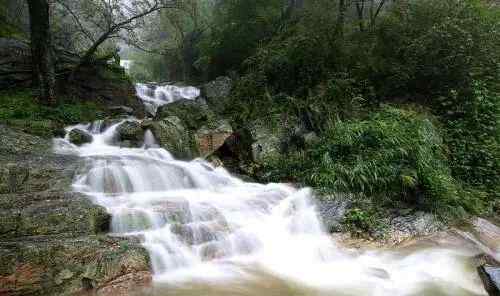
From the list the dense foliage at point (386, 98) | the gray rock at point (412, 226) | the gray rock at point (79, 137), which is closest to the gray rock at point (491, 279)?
the gray rock at point (412, 226)

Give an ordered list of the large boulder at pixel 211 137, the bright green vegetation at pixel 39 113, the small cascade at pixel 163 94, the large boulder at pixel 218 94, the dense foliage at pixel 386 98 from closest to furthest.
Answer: the dense foliage at pixel 386 98
the bright green vegetation at pixel 39 113
the large boulder at pixel 211 137
the large boulder at pixel 218 94
the small cascade at pixel 163 94

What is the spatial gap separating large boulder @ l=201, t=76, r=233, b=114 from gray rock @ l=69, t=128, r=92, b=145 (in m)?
4.06

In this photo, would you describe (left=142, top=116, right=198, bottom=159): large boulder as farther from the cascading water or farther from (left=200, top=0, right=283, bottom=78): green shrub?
(left=200, top=0, right=283, bottom=78): green shrub

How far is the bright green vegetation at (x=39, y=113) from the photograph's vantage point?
9258 millimetres

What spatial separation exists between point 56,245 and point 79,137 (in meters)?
6.05

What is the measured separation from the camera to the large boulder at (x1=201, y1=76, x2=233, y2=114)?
12.2m

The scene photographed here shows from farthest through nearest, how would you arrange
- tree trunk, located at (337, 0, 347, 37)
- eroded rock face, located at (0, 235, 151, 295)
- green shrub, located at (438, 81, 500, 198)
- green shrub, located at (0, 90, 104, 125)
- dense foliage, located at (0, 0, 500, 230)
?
tree trunk, located at (337, 0, 347, 37), green shrub, located at (0, 90, 104, 125), green shrub, located at (438, 81, 500, 198), dense foliage, located at (0, 0, 500, 230), eroded rock face, located at (0, 235, 151, 295)

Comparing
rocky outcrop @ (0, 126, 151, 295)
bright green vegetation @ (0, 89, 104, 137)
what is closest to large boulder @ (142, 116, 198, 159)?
bright green vegetation @ (0, 89, 104, 137)

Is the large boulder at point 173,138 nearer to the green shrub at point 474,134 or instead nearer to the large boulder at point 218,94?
the large boulder at point 218,94

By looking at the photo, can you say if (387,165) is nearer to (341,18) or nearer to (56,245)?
Answer: (341,18)

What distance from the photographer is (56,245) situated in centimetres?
420

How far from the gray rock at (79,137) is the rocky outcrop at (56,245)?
3356 mm

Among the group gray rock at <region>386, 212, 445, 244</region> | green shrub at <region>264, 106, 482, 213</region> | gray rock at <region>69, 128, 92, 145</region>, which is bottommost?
gray rock at <region>386, 212, 445, 244</region>

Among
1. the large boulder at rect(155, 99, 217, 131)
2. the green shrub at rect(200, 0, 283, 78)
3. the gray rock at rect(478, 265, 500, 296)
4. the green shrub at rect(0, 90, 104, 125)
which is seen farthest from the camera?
the green shrub at rect(200, 0, 283, 78)
